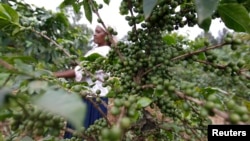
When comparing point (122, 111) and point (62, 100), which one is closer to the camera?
point (62, 100)

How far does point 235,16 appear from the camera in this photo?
0.77 metres

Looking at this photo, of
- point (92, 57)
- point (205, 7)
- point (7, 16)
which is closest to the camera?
point (205, 7)

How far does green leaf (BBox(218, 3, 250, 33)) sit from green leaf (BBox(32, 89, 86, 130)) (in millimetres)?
517

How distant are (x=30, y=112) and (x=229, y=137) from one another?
0.42m

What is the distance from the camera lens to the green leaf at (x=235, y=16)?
2.45ft

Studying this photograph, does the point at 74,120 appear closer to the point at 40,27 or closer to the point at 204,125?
the point at 204,125

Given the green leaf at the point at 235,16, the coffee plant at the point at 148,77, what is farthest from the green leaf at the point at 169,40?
the green leaf at the point at 235,16

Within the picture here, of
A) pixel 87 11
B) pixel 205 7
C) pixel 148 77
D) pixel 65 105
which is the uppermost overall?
pixel 87 11

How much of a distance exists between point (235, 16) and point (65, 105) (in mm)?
564

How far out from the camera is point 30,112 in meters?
0.55

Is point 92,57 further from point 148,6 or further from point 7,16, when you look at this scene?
point 148,6

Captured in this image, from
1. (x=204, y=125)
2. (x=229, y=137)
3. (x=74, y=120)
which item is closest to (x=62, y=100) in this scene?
(x=74, y=120)

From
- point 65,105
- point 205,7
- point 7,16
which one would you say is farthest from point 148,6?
point 7,16

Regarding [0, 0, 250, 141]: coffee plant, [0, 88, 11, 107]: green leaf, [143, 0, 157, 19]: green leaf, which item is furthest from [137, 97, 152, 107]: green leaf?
[0, 88, 11, 107]: green leaf
